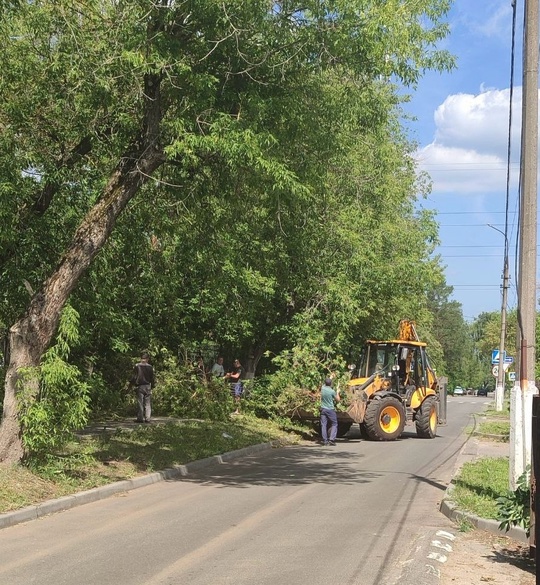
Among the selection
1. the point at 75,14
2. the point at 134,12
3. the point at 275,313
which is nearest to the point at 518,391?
the point at 134,12

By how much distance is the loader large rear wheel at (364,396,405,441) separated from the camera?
66.9 ft

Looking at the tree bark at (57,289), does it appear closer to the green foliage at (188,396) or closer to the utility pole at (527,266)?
the utility pole at (527,266)

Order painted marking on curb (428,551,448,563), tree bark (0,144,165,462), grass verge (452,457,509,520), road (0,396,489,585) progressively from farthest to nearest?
tree bark (0,144,165,462) < grass verge (452,457,509,520) < painted marking on curb (428,551,448,563) < road (0,396,489,585)

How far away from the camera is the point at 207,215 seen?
13.5 meters

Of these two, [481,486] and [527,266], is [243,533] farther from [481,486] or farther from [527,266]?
[527,266]

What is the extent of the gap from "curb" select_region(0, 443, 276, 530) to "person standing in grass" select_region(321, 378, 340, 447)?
4123 millimetres

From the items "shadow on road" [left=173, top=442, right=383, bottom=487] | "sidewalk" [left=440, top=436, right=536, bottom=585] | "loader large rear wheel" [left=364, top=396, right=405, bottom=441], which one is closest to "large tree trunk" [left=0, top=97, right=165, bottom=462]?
"shadow on road" [left=173, top=442, right=383, bottom=487]

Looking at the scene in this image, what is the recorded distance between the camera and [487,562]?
7.43 m

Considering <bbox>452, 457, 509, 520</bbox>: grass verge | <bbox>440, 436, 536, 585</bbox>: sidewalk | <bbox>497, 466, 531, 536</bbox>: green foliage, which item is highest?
<bbox>497, 466, 531, 536</bbox>: green foliage

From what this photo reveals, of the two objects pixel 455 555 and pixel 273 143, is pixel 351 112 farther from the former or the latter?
pixel 455 555

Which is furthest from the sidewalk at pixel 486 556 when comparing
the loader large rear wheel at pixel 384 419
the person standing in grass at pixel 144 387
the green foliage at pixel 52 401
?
the loader large rear wheel at pixel 384 419

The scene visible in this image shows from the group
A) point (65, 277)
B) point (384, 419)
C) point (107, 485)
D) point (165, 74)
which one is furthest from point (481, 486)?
point (384, 419)

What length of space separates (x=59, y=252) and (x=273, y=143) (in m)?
5.91

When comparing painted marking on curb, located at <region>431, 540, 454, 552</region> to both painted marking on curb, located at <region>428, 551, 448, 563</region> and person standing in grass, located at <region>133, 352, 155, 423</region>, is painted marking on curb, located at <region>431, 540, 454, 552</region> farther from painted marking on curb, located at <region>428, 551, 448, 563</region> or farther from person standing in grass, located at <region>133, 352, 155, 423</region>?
person standing in grass, located at <region>133, 352, 155, 423</region>
